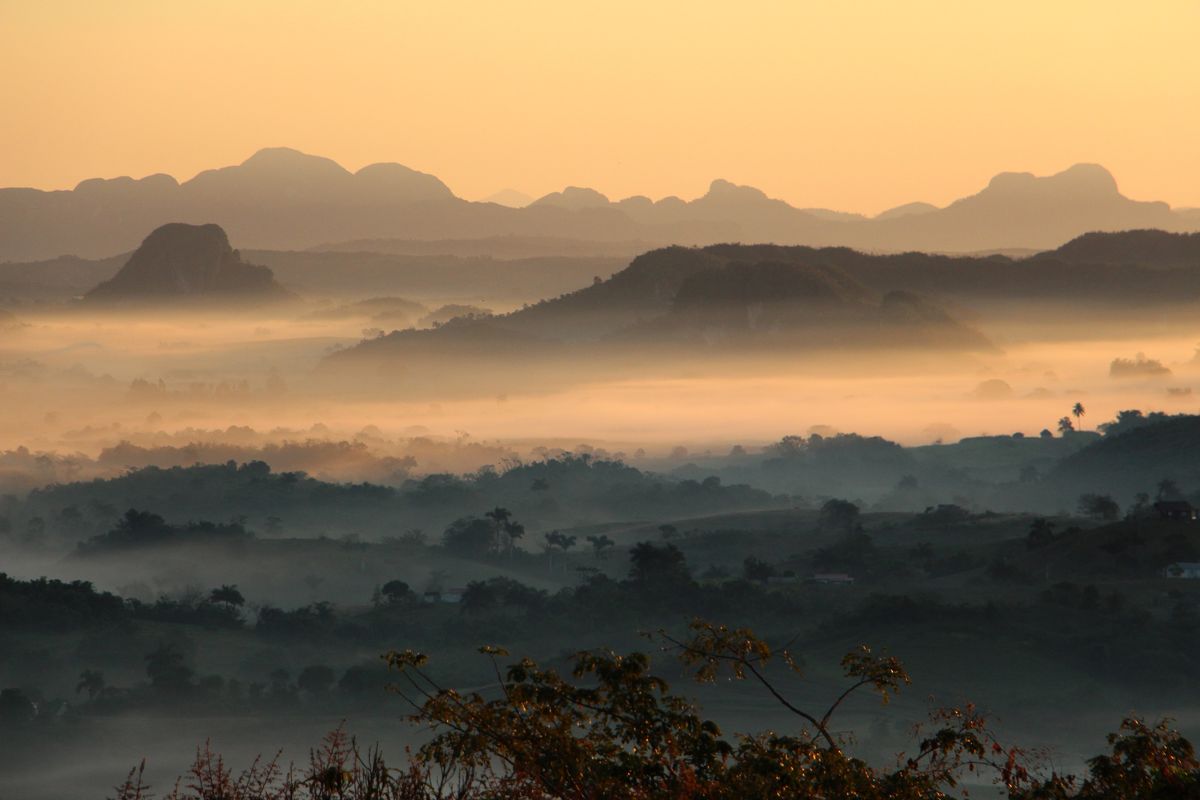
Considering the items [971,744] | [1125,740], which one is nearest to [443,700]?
[971,744]

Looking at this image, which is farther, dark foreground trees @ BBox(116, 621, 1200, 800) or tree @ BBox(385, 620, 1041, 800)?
tree @ BBox(385, 620, 1041, 800)

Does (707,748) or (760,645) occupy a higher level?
(760,645)

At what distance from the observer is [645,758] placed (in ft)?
128

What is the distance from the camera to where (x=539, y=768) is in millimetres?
38469

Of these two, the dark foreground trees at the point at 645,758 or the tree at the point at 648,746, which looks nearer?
the dark foreground trees at the point at 645,758

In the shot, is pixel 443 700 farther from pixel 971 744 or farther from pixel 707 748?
pixel 971 744

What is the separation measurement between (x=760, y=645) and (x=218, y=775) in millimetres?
12137

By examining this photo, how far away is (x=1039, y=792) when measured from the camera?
39.6m

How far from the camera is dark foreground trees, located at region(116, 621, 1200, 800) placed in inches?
1453

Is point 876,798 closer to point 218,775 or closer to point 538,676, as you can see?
point 538,676

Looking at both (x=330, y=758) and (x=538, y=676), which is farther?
(x=538, y=676)

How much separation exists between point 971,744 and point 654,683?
7.04 metres

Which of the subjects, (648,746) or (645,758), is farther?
(648,746)

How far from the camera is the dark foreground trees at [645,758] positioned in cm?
3691
